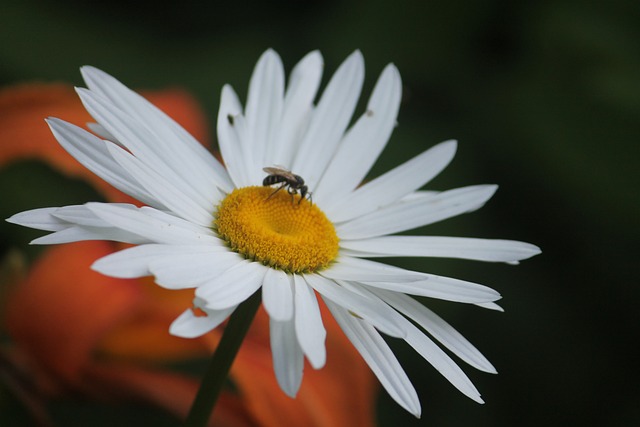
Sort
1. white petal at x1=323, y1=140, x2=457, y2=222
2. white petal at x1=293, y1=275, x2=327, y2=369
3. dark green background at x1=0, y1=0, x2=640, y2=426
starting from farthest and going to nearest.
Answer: dark green background at x1=0, y1=0, x2=640, y2=426
white petal at x1=323, y1=140, x2=457, y2=222
white petal at x1=293, y1=275, x2=327, y2=369

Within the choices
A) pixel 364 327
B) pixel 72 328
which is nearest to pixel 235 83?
pixel 72 328

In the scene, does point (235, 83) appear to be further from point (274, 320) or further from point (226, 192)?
point (274, 320)

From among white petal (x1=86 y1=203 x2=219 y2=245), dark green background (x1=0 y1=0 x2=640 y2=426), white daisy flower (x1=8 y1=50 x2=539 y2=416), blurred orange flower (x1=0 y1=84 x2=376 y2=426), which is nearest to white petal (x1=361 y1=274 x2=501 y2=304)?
white daisy flower (x1=8 y1=50 x2=539 y2=416)

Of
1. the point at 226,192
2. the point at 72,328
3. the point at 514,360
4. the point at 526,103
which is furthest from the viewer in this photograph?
the point at 526,103

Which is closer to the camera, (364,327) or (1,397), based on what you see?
(364,327)

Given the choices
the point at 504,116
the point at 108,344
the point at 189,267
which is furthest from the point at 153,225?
the point at 504,116

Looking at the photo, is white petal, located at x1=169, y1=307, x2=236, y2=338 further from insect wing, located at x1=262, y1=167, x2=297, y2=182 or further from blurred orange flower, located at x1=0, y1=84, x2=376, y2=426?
blurred orange flower, located at x1=0, y1=84, x2=376, y2=426

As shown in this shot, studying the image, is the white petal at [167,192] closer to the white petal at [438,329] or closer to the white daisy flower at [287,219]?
the white daisy flower at [287,219]
